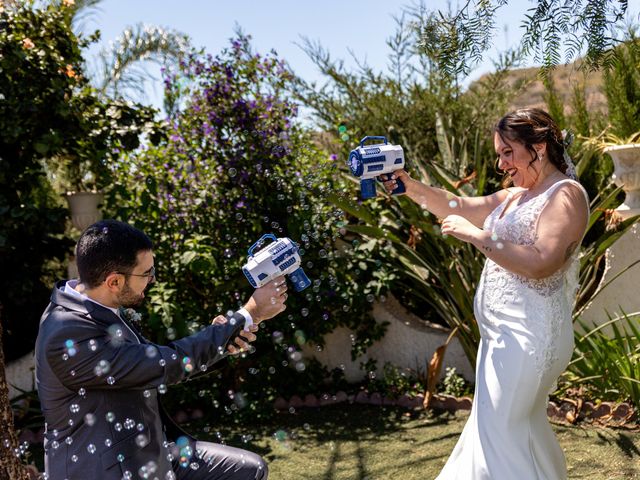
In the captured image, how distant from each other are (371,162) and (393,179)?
0.23 metres

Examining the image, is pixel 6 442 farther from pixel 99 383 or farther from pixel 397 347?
pixel 397 347

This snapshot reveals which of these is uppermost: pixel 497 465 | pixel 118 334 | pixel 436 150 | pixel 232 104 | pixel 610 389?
pixel 232 104

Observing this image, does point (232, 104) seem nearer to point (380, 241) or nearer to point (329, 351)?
point (380, 241)

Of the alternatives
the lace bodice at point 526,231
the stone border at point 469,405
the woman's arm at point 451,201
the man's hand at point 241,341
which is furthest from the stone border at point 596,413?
the man's hand at point 241,341

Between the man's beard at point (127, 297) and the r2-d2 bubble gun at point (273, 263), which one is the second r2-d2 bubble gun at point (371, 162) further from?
the man's beard at point (127, 297)

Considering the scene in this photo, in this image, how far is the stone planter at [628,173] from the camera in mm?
5188

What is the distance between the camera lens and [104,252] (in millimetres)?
2357

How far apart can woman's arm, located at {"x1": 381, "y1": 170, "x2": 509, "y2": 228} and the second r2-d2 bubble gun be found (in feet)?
0.40

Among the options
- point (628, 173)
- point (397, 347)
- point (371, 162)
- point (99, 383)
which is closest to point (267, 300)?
point (99, 383)

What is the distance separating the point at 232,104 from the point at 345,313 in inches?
75.7

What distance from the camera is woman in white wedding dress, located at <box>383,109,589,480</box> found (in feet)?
9.43

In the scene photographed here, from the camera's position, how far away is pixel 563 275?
3.05 m

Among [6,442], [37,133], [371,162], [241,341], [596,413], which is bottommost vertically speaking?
[596,413]

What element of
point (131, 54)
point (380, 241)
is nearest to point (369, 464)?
point (380, 241)
